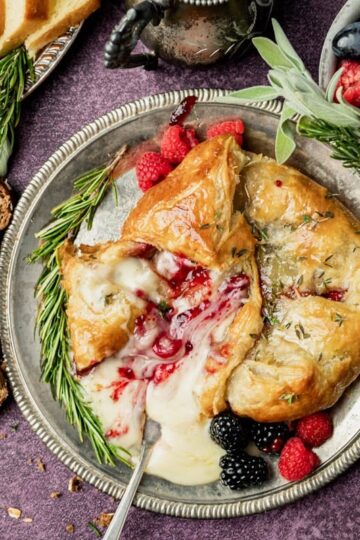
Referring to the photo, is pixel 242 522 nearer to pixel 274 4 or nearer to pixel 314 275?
pixel 314 275

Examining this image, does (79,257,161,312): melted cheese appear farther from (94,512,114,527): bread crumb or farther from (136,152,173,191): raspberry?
(94,512,114,527): bread crumb

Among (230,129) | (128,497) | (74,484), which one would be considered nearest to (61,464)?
(74,484)

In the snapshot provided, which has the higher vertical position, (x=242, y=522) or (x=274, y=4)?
(x=274, y=4)

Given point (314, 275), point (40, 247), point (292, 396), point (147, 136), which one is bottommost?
point (292, 396)

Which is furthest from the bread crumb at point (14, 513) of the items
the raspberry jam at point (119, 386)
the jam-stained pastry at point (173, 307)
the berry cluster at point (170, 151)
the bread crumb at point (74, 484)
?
the berry cluster at point (170, 151)

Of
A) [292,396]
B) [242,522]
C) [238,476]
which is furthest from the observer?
[242,522]

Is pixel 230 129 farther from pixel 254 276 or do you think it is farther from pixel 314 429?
pixel 314 429

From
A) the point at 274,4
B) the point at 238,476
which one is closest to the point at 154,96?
the point at 274,4
